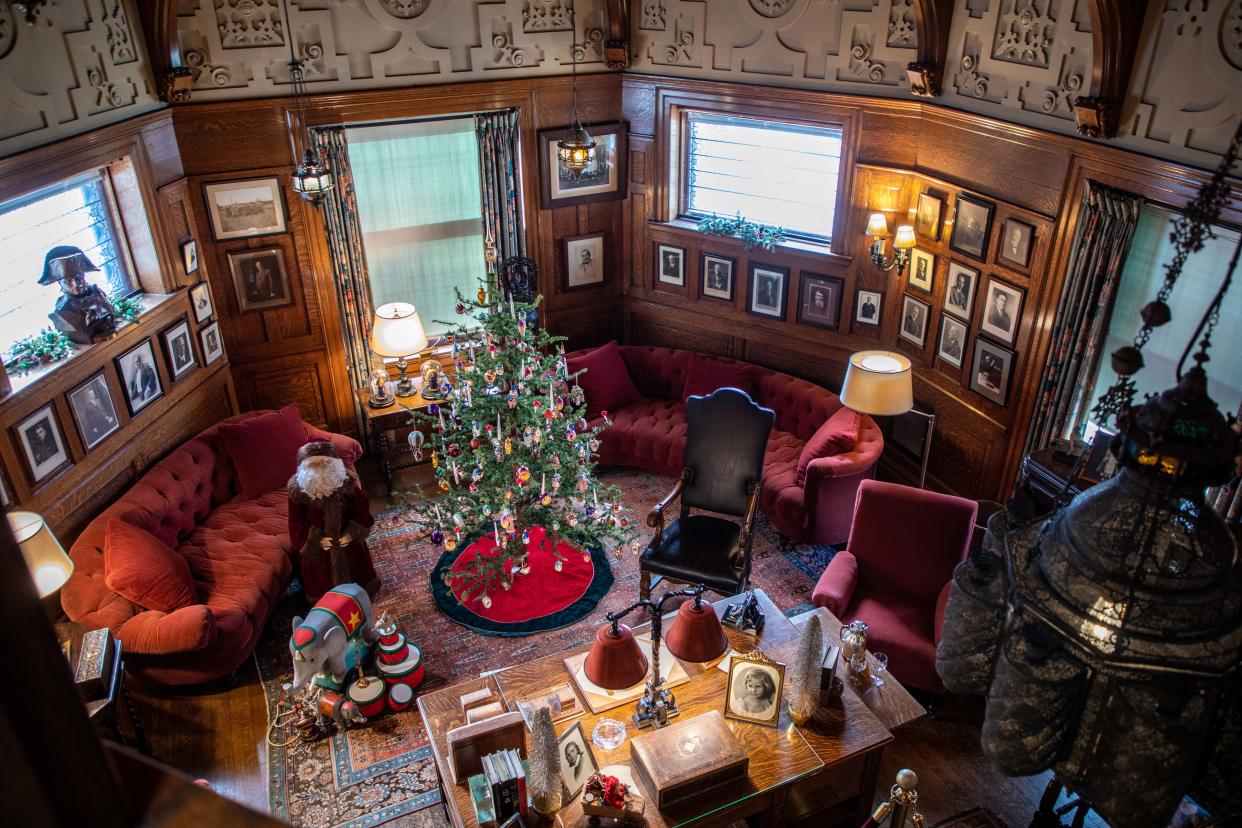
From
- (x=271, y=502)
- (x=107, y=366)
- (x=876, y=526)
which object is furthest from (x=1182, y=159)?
(x=107, y=366)

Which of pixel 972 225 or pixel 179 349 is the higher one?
pixel 972 225

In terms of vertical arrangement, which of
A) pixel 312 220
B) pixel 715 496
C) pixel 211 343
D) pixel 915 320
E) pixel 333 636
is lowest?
pixel 333 636

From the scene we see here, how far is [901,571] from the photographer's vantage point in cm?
498

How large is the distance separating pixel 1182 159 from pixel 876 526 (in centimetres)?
244

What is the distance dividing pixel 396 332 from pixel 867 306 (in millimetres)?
3567

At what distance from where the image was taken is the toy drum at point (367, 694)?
471 cm

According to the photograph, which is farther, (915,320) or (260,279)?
(260,279)

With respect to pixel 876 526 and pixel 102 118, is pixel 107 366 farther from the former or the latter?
pixel 876 526

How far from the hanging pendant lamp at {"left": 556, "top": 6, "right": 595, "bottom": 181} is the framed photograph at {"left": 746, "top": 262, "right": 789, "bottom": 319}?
64.0 inches

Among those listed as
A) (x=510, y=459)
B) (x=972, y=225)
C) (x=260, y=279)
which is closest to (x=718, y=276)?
(x=972, y=225)

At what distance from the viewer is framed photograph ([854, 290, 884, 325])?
6.68 meters

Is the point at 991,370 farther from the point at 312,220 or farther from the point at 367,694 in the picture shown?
the point at 312,220

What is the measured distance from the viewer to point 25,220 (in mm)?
5000

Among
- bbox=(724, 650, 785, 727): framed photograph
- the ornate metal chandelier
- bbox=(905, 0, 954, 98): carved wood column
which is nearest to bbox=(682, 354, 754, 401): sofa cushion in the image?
bbox=(905, 0, 954, 98): carved wood column
